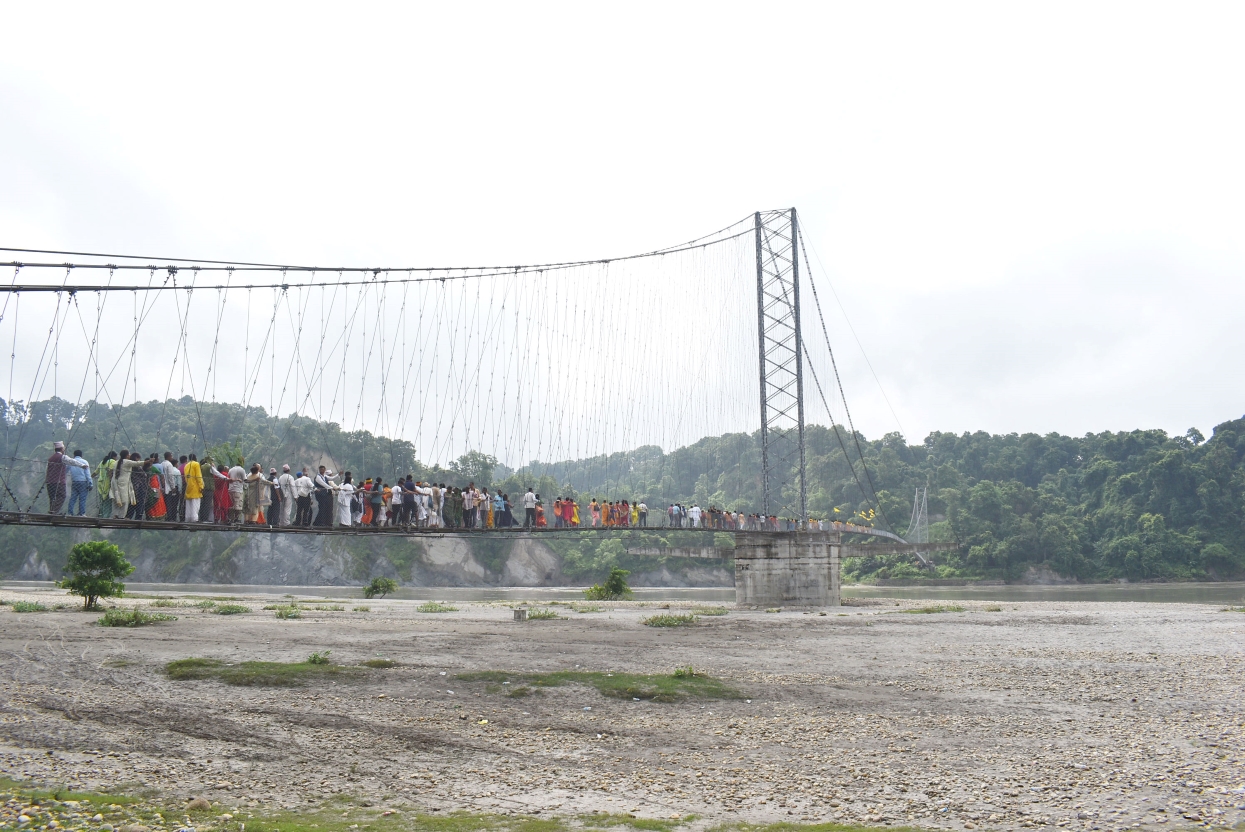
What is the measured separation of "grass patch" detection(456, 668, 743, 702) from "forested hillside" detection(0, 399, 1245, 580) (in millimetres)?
63210

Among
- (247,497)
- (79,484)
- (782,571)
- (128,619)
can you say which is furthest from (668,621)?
(79,484)

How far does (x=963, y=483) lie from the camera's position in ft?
427

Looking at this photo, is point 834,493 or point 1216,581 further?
point 834,493

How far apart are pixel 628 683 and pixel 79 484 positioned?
11.9 metres

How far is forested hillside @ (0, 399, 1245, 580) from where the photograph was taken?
330ft

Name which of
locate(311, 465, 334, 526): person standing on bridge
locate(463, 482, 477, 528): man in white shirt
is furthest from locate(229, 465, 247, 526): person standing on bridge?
locate(463, 482, 477, 528): man in white shirt

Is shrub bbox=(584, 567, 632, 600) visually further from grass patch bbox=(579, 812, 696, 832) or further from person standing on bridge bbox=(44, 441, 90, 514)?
grass patch bbox=(579, 812, 696, 832)

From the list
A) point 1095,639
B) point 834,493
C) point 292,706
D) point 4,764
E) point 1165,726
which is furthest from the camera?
point 834,493

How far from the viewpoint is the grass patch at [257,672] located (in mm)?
16422

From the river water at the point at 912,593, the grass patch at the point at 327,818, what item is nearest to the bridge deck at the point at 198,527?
the grass patch at the point at 327,818

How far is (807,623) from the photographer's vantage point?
1308 inches

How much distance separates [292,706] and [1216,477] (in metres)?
127

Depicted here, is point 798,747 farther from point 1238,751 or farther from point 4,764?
point 4,764

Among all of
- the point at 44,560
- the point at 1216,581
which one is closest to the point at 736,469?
the point at 1216,581
